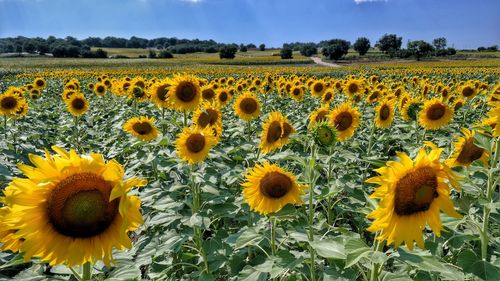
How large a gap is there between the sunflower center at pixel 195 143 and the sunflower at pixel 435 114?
12.1 ft

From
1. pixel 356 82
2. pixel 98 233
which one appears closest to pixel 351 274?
A: pixel 98 233

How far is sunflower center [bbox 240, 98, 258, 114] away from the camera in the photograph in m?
5.75

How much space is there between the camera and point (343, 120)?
4.71 metres

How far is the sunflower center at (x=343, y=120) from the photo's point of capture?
470 cm

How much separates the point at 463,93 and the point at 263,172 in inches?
Result: 309

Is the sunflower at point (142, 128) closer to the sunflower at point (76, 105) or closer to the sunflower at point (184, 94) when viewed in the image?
the sunflower at point (184, 94)

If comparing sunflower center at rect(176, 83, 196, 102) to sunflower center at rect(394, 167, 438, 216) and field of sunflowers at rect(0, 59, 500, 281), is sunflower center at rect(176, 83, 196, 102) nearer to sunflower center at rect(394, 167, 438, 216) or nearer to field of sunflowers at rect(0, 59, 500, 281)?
Result: field of sunflowers at rect(0, 59, 500, 281)

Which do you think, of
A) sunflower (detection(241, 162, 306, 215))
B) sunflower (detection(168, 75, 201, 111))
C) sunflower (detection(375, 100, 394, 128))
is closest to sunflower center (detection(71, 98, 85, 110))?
sunflower (detection(168, 75, 201, 111))

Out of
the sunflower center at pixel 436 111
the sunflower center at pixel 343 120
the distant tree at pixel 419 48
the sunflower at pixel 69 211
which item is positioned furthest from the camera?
the distant tree at pixel 419 48

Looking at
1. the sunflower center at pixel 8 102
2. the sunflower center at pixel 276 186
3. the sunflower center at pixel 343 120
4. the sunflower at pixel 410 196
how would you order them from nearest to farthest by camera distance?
the sunflower at pixel 410 196 < the sunflower center at pixel 276 186 < the sunflower center at pixel 343 120 < the sunflower center at pixel 8 102

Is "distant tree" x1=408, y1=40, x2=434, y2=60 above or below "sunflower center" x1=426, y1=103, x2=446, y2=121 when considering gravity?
above

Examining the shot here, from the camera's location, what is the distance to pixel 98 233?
5.43 ft

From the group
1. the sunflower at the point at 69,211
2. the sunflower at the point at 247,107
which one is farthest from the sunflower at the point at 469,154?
the sunflower at the point at 247,107

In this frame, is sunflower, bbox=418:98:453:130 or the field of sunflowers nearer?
the field of sunflowers
